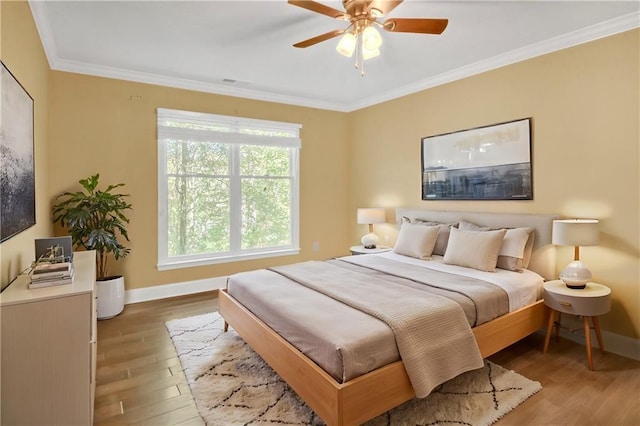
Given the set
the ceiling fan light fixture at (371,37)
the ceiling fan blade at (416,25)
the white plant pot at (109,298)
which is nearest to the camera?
the ceiling fan blade at (416,25)

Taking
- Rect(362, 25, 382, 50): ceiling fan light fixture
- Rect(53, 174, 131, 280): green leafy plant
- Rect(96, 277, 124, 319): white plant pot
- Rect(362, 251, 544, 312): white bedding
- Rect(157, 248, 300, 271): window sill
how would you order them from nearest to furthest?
1. Rect(362, 25, 382, 50): ceiling fan light fixture
2. Rect(362, 251, 544, 312): white bedding
3. Rect(53, 174, 131, 280): green leafy plant
4. Rect(96, 277, 124, 319): white plant pot
5. Rect(157, 248, 300, 271): window sill

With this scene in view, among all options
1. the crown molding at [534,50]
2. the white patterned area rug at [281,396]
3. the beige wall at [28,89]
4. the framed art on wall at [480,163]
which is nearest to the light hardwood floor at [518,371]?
the white patterned area rug at [281,396]

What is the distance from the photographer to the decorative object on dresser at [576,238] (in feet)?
8.59

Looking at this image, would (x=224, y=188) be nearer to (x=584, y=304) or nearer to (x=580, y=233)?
(x=580, y=233)

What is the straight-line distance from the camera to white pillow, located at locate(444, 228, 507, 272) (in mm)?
3092

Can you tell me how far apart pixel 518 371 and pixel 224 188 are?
3.79m

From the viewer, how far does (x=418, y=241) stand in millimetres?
3730

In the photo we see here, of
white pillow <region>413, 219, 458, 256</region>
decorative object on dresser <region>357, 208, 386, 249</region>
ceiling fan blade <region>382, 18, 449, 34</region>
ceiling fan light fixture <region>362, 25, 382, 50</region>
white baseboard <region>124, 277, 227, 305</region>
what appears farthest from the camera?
decorative object on dresser <region>357, 208, 386, 249</region>

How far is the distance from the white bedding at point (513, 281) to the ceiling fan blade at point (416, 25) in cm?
194

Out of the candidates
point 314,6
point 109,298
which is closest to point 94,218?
point 109,298

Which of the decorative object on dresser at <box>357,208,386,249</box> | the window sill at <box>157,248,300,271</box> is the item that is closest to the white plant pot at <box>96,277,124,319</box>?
the window sill at <box>157,248,300,271</box>

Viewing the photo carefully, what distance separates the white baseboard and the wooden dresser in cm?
237

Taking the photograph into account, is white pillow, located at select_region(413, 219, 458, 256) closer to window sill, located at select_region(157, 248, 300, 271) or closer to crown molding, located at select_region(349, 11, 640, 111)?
crown molding, located at select_region(349, 11, 640, 111)

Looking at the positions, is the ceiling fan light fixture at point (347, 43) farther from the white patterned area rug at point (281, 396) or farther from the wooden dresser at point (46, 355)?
the white patterned area rug at point (281, 396)
